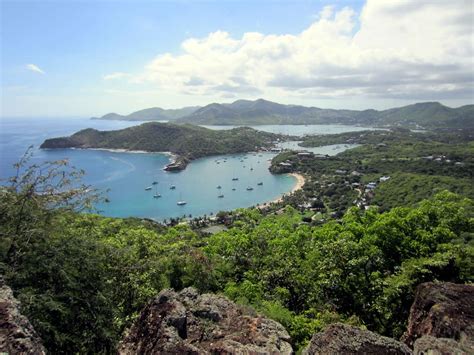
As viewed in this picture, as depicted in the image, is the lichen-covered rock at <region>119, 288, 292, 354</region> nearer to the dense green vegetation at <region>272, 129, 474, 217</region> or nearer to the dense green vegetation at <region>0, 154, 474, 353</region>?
the dense green vegetation at <region>0, 154, 474, 353</region>

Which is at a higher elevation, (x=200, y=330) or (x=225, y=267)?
(x=200, y=330)

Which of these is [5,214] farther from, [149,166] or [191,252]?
[149,166]

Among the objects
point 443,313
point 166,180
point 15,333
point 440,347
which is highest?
point 15,333

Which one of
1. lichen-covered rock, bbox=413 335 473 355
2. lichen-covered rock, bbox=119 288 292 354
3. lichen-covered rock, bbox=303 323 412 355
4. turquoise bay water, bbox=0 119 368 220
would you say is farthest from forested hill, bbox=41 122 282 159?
lichen-covered rock, bbox=413 335 473 355

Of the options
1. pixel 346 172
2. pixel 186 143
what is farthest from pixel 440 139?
pixel 186 143

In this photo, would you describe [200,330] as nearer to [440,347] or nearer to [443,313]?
[440,347]

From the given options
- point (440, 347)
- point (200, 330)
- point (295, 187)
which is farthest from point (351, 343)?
point (295, 187)
